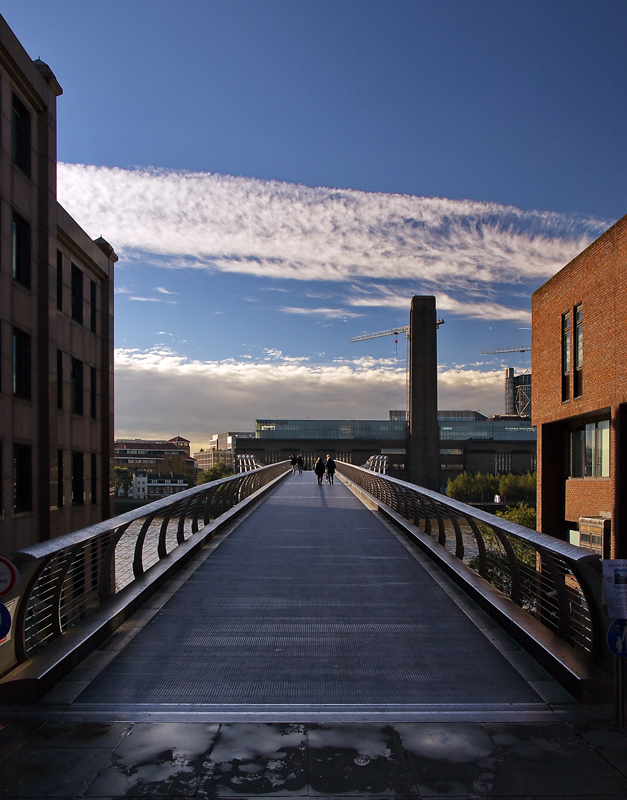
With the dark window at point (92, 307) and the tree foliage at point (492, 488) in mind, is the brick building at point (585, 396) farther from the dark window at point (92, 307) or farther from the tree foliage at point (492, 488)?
the tree foliage at point (492, 488)

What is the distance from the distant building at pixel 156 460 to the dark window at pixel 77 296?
4842 inches

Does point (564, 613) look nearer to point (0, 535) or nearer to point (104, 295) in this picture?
point (0, 535)

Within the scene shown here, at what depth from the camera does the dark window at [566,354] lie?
83.3ft

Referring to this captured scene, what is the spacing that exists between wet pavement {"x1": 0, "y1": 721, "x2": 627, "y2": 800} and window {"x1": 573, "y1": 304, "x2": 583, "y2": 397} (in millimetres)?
21599

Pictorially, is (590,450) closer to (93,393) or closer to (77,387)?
(77,387)

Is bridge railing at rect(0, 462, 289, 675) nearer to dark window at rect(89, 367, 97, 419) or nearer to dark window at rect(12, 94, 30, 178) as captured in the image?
dark window at rect(12, 94, 30, 178)

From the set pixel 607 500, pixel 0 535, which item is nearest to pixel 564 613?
pixel 0 535

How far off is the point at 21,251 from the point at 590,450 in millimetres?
19974

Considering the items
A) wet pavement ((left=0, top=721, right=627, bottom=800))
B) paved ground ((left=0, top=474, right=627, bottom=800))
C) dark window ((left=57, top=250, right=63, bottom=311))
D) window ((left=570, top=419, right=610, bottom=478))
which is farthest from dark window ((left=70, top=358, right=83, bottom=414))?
wet pavement ((left=0, top=721, right=627, bottom=800))

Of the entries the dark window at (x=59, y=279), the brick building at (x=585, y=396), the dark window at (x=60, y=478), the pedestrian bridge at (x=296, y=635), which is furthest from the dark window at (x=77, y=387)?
the pedestrian bridge at (x=296, y=635)

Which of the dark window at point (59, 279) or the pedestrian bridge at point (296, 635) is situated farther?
the dark window at point (59, 279)

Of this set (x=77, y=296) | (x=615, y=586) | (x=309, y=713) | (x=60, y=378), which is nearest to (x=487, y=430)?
(x=77, y=296)

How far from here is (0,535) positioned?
1736cm

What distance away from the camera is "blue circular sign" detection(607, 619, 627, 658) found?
4.24m
